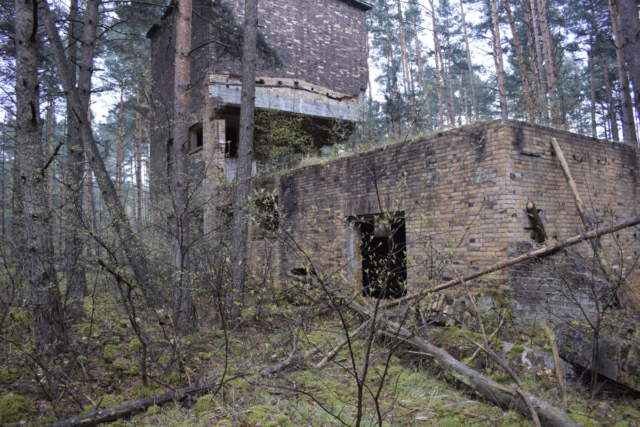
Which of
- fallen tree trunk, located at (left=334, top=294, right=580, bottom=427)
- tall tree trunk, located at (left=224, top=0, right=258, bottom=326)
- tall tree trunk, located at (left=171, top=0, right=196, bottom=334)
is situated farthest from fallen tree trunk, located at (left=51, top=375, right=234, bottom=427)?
tall tree trunk, located at (left=224, top=0, right=258, bottom=326)

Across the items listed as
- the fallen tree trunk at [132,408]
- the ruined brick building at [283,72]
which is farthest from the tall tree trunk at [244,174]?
the ruined brick building at [283,72]

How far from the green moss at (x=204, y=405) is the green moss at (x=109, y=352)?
6.25 ft

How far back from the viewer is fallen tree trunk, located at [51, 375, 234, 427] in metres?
3.30

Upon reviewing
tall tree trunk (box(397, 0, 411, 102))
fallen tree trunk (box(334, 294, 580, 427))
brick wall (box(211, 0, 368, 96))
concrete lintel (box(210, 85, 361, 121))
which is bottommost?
fallen tree trunk (box(334, 294, 580, 427))

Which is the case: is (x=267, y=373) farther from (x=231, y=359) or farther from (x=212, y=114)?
(x=212, y=114)

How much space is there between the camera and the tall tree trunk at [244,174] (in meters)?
6.85

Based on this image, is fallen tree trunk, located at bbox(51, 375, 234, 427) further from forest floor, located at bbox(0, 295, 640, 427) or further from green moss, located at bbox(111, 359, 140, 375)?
green moss, located at bbox(111, 359, 140, 375)

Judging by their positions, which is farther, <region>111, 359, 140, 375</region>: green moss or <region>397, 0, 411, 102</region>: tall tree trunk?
<region>397, 0, 411, 102</region>: tall tree trunk

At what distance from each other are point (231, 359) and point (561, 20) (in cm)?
2420

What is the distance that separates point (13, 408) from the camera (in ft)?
11.7

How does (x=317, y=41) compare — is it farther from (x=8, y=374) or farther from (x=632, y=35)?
(x=8, y=374)

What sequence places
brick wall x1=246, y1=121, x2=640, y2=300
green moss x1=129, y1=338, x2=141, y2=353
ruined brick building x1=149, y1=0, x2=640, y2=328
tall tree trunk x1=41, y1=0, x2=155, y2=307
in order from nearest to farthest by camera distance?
1. green moss x1=129, y1=338, x2=141, y2=353
2. ruined brick building x1=149, y1=0, x2=640, y2=328
3. brick wall x1=246, y1=121, x2=640, y2=300
4. tall tree trunk x1=41, y1=0, x2=155, y2=307

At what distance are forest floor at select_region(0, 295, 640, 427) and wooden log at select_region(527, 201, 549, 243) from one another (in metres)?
1.59

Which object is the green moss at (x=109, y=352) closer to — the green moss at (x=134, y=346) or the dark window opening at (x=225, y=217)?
the green moss at (x=134, y=346)
